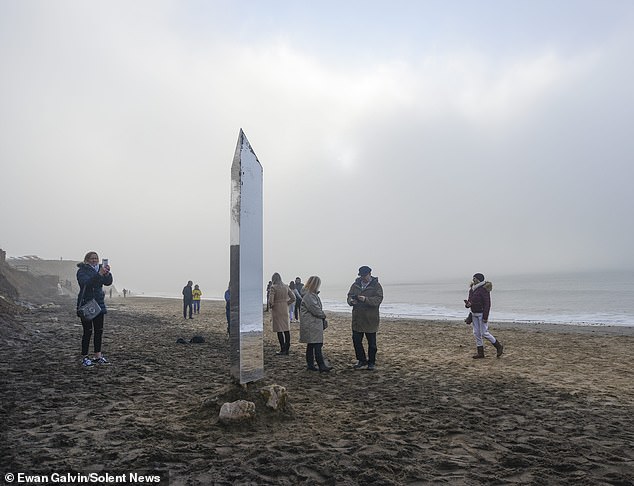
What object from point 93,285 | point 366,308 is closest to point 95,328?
point 93,285

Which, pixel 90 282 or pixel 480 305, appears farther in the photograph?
pixel 480 305

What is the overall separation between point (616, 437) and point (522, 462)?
1.48 m

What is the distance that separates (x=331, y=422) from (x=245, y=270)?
6.70 ft

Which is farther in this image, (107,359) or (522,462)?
(107,359)

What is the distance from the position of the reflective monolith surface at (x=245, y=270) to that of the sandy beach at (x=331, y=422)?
0.37m

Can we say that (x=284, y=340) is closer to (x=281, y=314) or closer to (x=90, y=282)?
(x=281, y=314)

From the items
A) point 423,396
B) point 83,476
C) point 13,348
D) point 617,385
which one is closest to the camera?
point 83,476

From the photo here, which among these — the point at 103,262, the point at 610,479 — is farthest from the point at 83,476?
the point at 103,262

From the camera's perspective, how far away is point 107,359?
8297 mm

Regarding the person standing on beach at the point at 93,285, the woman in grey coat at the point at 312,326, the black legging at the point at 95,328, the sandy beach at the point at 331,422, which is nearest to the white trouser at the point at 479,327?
the sandy beach at the point at 331,422

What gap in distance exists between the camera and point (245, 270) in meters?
4.88

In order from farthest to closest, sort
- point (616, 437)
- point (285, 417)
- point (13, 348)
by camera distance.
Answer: point (13, 348) → point (285, 417) → point (616, 437)

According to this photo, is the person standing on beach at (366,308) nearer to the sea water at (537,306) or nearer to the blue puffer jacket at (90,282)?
the blue puffer jacket at (90,282)

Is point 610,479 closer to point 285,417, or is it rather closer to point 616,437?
point 616,437
